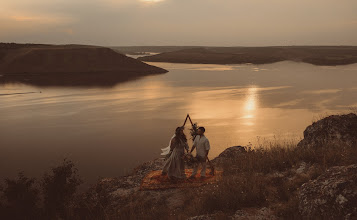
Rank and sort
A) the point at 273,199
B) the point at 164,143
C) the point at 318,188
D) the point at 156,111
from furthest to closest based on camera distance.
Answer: the point at 156,111 < the point at 164,143 < the point at 273,199 < the point at 318,188

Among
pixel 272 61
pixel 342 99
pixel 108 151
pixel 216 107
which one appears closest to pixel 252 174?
pixel 108 151

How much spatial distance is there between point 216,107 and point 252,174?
23988 millimetres

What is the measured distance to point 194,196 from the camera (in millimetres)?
7867

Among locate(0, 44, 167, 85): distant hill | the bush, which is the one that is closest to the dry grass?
the bush

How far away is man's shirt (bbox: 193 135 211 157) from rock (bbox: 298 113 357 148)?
3.84 metres

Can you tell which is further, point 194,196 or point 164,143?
point 164,143

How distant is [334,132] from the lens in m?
10.5

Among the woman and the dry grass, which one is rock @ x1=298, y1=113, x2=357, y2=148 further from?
the woman

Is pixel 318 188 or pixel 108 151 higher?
pixel 318 188

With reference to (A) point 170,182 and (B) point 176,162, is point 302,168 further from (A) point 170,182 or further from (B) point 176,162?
(A) point 170,182

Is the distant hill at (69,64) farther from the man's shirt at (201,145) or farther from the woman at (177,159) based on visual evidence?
the man's shirt at (201,145)

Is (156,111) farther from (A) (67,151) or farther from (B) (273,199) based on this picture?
(B) (273,199)

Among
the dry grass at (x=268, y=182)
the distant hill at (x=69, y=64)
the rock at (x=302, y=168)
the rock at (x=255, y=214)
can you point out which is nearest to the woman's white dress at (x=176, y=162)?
the dry grass at (x=268, y=182)

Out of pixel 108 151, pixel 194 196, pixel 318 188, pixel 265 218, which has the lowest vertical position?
pixel 108 151
